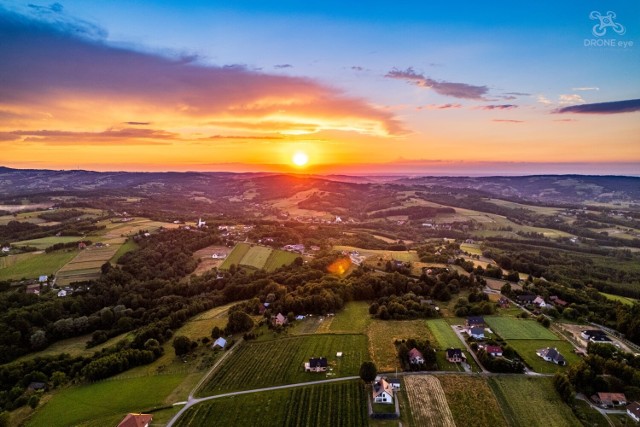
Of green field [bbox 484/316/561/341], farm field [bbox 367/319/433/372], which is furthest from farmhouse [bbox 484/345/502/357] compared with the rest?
farm field [bbox 367/319/433/372]

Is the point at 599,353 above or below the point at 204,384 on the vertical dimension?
above

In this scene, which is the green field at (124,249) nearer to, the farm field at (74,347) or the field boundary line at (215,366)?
the farm field at (74,347)

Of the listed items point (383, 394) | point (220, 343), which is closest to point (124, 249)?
point (220, 343)

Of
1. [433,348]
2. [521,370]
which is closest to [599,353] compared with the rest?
[521,370]

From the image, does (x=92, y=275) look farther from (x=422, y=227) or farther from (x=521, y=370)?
(x=422, y=227)

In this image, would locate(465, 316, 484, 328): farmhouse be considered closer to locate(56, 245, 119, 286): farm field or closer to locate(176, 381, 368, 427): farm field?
locate(176, 381, 368, 427): farm field

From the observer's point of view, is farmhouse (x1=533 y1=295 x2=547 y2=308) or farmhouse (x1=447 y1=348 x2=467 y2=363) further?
farmhouse (x1=533 y1=295 x2=547 y2=308)
